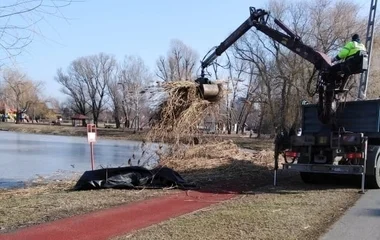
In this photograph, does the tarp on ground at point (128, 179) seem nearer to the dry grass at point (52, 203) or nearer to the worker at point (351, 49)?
the dry grass at point (52, 203)

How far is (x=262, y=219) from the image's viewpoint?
24.6 feet

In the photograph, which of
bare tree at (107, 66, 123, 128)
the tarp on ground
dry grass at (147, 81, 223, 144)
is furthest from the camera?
bare tree at (107, 66, 123, 128)

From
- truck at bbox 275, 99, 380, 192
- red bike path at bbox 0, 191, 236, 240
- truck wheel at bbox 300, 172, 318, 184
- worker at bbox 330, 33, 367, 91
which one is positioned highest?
worker at bbox 330, 33, 367, 91

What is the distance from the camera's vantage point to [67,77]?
99.9 m

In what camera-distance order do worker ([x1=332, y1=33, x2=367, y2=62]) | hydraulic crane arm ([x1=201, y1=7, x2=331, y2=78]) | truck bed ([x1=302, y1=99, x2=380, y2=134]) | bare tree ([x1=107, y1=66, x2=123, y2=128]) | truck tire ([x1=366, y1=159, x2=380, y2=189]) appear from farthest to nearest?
bare tree ([x1=107, y1=66, x2=123, y2=128])
hydraulic crane arm ([x1=201, y1=7, x2=331, y2=78])
truck bed ([x1=302, y1=99, x2=380, y2=134])
worker ([x1=332, y1=33, x2=367, y2=62])
truck tire ([x1=366, y1=159, x2=380, y2=189])

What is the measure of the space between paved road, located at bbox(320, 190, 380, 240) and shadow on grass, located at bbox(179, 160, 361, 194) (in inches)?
90.3

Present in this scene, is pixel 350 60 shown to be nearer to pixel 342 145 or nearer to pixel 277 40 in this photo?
pixel 342 145

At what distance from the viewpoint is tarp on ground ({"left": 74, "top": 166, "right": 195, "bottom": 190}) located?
11055mm

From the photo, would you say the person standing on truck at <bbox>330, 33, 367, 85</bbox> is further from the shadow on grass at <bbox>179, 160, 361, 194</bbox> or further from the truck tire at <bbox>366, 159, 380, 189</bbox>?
the shadow on grass at <bbox>179, 160, 361, 194</bbox>

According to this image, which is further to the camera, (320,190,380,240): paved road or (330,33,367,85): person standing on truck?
(330,33,367,85): person standing on truck

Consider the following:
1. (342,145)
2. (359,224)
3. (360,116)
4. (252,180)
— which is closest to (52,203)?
(359,224)

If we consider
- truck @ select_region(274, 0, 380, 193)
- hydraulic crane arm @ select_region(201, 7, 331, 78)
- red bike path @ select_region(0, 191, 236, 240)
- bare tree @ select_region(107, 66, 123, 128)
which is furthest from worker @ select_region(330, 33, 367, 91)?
bare tree @ select_region(107, 66, 123, 128)

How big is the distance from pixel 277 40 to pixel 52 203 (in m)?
8.32

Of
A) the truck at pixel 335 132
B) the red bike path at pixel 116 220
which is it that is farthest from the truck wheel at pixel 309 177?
the red bike path at pixel 116 220
